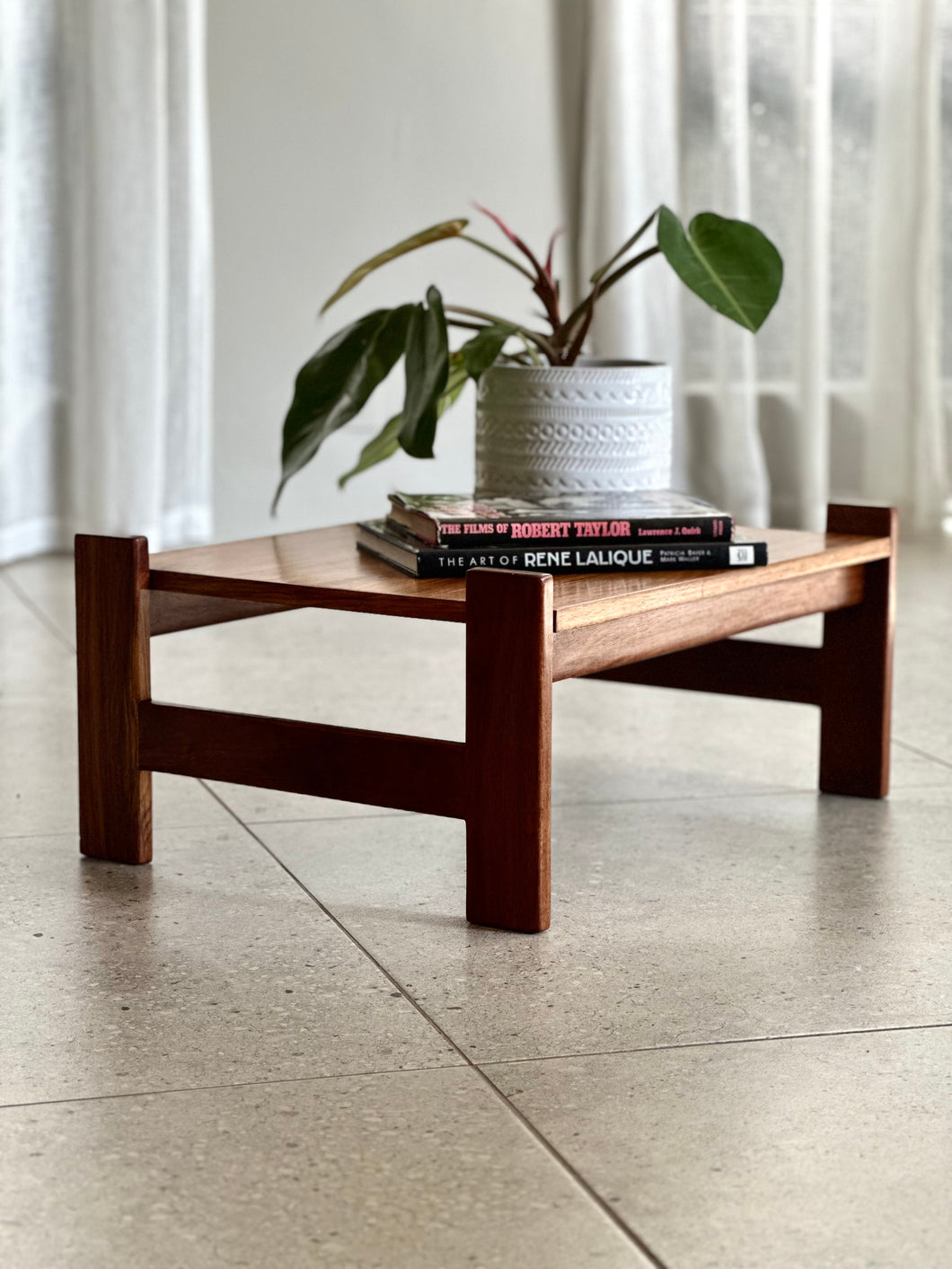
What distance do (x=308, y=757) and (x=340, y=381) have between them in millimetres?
327

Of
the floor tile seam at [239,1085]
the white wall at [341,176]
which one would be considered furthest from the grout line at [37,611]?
the floor tile seam at [239,1085]

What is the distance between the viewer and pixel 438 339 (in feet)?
4.07

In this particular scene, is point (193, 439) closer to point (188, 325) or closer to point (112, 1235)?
point (188, 325)

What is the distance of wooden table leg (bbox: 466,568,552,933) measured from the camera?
105 centimetres

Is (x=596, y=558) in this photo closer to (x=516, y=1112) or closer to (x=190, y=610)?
(x=190, y=610)

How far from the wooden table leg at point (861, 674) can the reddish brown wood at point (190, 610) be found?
1.65 feet

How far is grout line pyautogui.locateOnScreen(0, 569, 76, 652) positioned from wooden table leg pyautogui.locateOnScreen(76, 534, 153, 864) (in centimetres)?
84

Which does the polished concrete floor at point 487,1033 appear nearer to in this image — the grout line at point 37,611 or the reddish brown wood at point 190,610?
the reddish brown wood at point 190,610

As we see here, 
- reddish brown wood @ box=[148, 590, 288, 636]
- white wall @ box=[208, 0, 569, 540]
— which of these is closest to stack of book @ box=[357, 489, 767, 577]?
reddish brown wood @ box=[148, 590, 288, 636]

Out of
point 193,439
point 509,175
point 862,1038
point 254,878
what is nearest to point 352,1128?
point 862,1038

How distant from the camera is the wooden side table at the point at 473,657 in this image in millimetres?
1070

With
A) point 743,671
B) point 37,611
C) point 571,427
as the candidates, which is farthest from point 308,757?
point 37,611

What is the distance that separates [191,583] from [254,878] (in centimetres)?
23

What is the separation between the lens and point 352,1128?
2.68 ft
